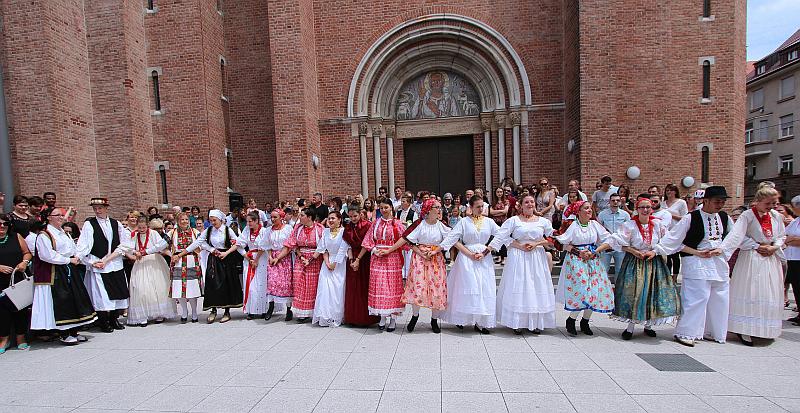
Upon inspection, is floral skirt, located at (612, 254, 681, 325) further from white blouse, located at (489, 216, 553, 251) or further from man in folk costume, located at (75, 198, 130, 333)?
man in folk costume, located at (75, 198, 130, 333)

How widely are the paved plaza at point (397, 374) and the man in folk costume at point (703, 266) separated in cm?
23

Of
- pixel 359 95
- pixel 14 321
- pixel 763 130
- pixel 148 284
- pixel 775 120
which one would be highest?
pixel 775 120

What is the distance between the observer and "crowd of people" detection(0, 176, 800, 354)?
4965 mm

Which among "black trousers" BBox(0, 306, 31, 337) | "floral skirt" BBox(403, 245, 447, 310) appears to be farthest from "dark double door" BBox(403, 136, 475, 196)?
"black trousers" BBox(0, 306, 31, 337)

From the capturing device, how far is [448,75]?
13.4 meters

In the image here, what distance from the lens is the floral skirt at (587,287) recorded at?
202 inches

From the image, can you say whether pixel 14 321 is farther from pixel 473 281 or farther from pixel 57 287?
pixel 473 281

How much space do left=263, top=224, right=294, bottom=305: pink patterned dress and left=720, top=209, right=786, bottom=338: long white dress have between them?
5882mm

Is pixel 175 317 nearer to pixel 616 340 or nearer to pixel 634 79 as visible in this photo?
pixel 616 340

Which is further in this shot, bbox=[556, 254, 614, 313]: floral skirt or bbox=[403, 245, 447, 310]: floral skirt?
bbox=[403, 245, 447, 310]: floral skirt

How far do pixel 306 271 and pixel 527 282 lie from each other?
323 cm

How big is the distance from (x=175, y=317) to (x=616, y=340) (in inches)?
→ 267

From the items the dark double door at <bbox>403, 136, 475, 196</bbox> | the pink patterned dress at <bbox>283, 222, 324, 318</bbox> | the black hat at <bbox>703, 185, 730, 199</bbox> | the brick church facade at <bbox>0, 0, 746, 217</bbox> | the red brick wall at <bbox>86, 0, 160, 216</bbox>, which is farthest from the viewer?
the dark double door at <bbox>403, 136, 475, 196</bbox>

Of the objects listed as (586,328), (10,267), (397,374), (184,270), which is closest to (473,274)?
(586,328)
